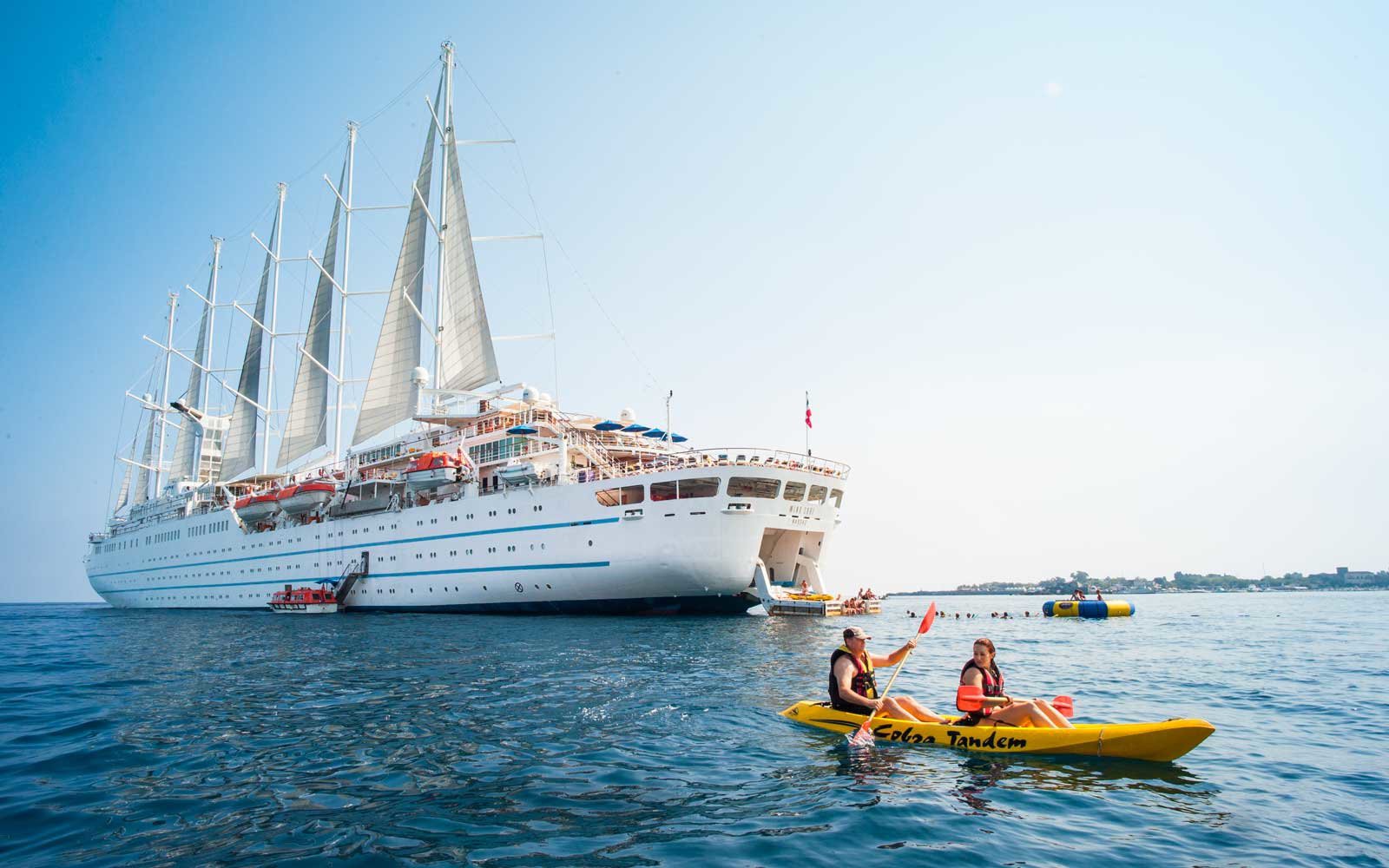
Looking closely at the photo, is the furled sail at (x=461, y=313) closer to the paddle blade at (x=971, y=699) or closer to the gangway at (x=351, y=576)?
the gangway at (x=351, y=576)

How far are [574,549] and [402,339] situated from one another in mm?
20532

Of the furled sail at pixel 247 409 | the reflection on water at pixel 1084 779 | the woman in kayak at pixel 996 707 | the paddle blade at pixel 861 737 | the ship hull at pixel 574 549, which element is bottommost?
the reflection on water at pixel 1084 779

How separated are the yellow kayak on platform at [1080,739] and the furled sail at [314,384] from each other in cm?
5006

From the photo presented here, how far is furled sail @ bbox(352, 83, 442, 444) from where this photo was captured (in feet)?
143

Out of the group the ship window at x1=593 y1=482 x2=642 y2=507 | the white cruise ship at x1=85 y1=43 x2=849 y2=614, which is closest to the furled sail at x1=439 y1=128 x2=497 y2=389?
the white cruise ship at x1=85 y1=43 x2=849 y2=614

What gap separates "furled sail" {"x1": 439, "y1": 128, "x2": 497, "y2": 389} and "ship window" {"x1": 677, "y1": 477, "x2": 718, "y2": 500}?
15.8m

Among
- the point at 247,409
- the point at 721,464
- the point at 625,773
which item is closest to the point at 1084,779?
the point at 625,773

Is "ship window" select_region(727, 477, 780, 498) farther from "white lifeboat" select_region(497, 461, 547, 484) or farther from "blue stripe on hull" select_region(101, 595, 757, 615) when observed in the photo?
"white lifeboat" select_region(497, 461, 547, 484)

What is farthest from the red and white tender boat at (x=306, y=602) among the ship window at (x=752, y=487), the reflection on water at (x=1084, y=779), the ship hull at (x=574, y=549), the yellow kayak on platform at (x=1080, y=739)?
the reflection on water at (x=1084, y=779)

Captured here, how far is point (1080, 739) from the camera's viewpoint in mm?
9055

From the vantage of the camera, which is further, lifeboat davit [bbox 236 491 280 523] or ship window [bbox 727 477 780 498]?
lifeboat davit [bbox 236 491 280 523]

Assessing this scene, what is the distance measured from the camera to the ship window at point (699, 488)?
29328mm

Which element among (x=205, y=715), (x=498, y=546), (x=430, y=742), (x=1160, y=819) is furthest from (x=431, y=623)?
(x=1160, y=819)

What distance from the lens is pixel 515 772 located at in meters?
8.34
